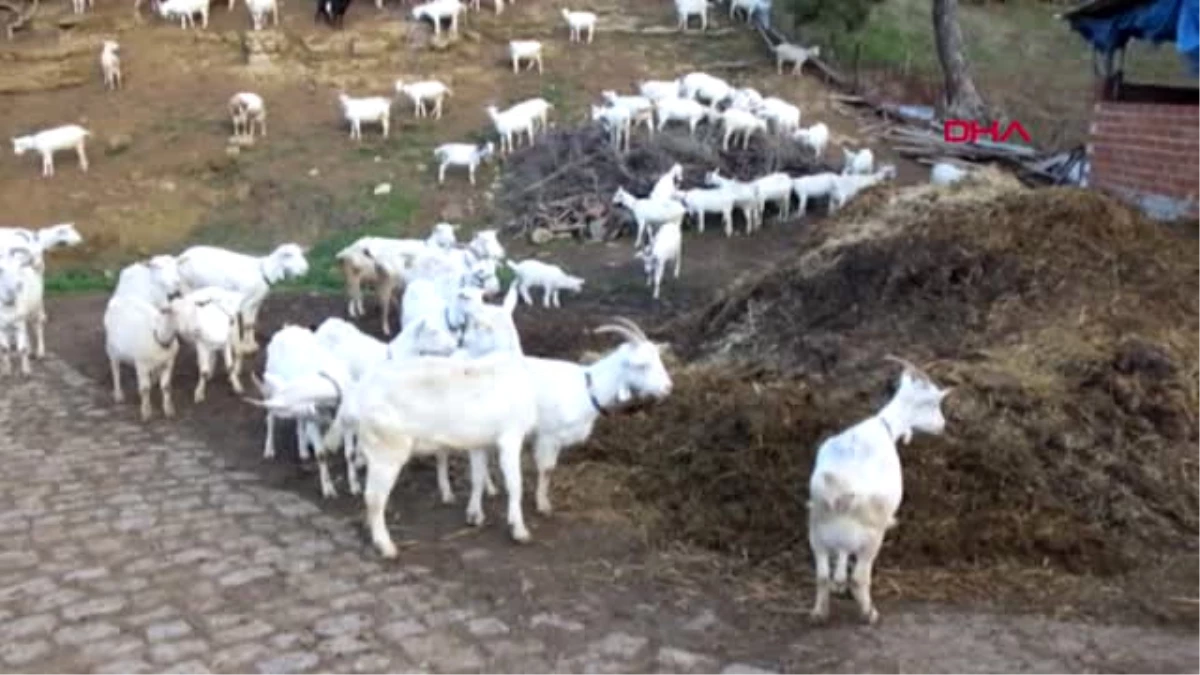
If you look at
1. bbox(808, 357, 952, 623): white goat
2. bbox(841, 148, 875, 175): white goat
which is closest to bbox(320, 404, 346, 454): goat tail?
bbox(808, 357, 952, 623): white goat

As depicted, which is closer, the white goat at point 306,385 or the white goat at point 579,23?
the white goat at point 306,385

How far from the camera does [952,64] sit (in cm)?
2141

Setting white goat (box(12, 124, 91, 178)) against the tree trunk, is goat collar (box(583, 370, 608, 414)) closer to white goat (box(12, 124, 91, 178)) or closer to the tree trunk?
white goat (box(12, 124, 91, 178))

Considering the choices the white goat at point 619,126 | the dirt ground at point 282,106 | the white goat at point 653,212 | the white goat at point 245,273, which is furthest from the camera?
the white goat at point 619,126

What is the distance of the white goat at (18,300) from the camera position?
10172mm

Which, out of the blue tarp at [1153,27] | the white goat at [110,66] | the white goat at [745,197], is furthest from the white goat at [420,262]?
the white goat at [110,66]

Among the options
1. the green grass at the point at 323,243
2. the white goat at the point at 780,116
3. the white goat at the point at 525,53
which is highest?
the white goat at the point at 525,53

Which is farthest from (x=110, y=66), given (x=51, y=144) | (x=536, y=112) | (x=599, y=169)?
(x=599, y=169)

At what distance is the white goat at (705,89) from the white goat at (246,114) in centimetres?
647

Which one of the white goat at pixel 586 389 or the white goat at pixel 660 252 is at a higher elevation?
the white goat at pixel 586 389

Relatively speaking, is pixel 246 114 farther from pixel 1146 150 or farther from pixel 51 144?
pixel 1146 150

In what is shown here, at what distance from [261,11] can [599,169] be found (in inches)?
325

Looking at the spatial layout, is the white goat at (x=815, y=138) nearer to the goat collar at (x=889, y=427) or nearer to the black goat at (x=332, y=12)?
the black goat at (x=332, y=12)

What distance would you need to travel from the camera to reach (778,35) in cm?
2412
